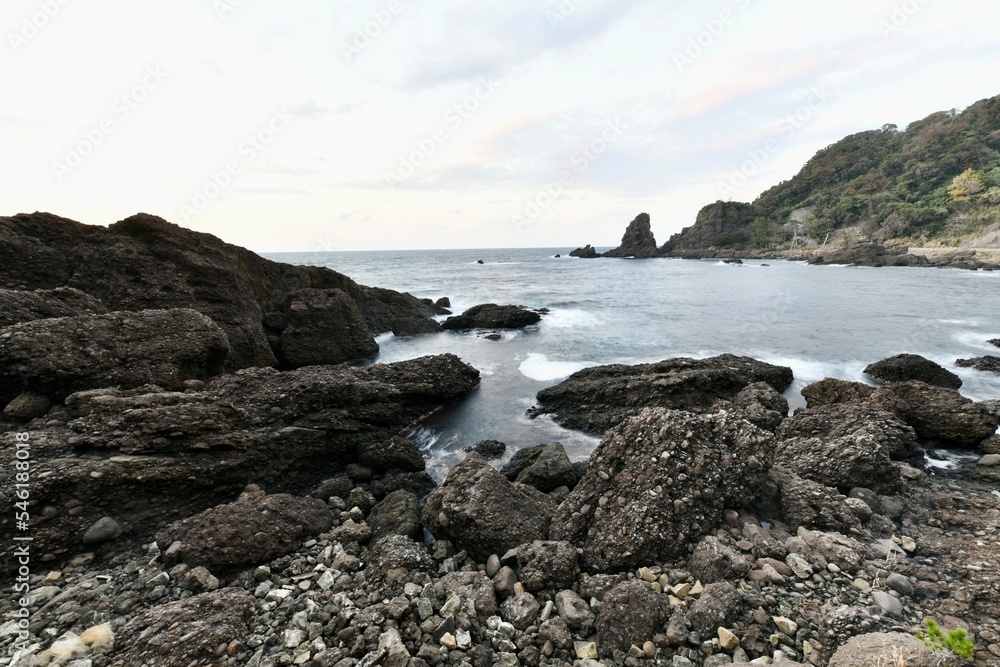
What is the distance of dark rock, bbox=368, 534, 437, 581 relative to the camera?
5.32 meters

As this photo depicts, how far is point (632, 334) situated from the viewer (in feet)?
83.0

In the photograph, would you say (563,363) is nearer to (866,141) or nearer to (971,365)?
(971,365)

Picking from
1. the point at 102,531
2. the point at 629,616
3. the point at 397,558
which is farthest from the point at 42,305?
the point at 629,616

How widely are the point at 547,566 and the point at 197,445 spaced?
6.41 meters

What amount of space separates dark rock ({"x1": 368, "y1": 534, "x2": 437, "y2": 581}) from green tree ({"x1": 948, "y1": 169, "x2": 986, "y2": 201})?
12945cm

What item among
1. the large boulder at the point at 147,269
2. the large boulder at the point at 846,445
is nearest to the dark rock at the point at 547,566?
the large boulder at the point at 846,445

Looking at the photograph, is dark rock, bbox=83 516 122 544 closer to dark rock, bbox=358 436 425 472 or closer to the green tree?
dark rock, bbox=358 436 425 472

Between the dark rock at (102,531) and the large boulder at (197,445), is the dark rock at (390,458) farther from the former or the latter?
the dark rock at (102,531)

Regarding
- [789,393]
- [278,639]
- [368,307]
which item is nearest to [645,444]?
[278,639]

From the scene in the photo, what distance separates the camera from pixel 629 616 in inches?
167

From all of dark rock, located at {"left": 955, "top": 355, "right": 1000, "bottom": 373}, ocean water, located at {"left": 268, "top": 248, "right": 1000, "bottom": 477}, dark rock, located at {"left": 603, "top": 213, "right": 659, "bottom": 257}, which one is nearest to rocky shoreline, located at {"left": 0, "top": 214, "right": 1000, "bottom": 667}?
ocean water, located at {"left": 268, "top": 248, "right": 1000, "bottom": 477}

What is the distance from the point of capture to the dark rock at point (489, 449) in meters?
10.5

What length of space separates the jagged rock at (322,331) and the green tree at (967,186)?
126 meters

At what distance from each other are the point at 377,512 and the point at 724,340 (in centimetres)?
2201
